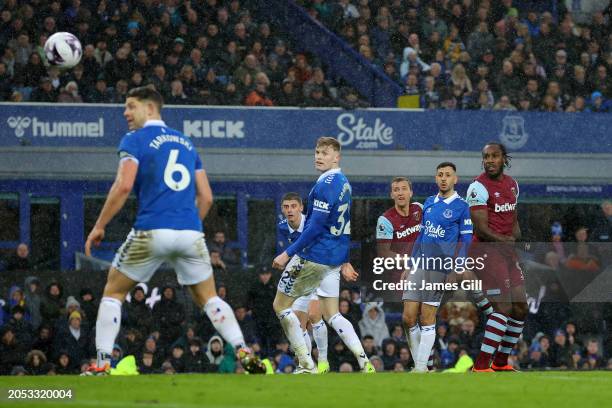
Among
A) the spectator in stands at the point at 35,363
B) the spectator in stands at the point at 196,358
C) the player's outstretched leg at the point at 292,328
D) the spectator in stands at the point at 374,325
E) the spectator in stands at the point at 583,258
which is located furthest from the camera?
the spectator in stands at the point at 583,258

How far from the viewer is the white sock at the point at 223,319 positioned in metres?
9.52

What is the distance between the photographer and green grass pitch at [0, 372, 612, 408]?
7875 millimetres

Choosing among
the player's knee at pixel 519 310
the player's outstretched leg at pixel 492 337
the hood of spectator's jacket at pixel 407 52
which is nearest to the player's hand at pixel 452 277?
the player's outstretched leg at pixel 492 337

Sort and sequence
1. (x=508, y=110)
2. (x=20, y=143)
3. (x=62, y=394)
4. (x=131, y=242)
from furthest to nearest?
(x=508, y=110), (x=20, y=143), (x=131, y=242), (x=62, y=394)

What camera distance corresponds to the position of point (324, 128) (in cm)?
2378

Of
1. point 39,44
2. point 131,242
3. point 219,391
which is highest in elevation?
point 39,44

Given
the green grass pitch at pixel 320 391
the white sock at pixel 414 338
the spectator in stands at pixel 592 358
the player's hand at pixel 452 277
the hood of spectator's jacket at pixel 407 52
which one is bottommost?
the green grass pitch at pixel 320 391

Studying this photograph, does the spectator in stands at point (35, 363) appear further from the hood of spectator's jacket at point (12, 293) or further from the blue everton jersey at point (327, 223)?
the blue everton jersey at point (327, 223)

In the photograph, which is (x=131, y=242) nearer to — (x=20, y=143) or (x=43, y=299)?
(x=43, y=299)

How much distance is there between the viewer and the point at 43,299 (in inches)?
722

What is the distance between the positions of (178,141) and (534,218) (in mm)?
17187

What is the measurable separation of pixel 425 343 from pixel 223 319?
3705 mm

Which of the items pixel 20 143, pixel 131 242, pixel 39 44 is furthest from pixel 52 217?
pixel 131 242

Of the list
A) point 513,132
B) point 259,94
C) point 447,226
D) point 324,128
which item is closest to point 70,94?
point 259,94
